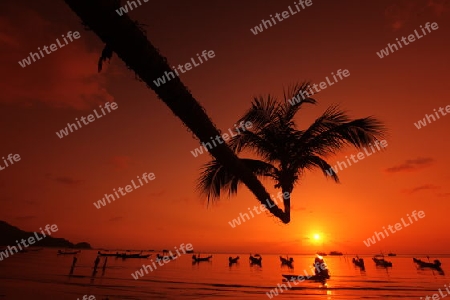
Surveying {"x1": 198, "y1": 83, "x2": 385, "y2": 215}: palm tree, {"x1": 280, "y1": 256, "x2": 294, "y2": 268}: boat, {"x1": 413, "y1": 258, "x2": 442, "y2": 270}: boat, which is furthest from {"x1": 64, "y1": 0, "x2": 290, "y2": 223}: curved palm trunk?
{"x1": 413, "y1": 258, "x2": 442, "y2": 270}: boat

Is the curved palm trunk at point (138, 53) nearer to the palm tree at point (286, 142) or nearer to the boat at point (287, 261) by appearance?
the palm tree at point (286, 142)

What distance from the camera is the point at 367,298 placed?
58.5 feet

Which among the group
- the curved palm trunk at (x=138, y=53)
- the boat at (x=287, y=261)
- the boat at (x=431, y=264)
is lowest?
the boat at (x=431, y=264)

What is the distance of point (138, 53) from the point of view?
5.39ft

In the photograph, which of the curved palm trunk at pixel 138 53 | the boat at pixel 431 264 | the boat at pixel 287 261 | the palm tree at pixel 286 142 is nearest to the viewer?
the curved palm trunk at pixel 138 53

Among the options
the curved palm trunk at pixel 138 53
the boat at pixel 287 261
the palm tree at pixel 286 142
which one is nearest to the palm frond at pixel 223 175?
the palm tree at pixel 286 142

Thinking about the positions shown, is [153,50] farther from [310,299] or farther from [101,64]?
[310,299]

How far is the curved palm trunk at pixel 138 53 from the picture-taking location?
1.46 metres

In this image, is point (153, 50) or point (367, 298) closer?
point (153, 50)

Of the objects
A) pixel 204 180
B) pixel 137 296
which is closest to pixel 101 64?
pixel 204 180

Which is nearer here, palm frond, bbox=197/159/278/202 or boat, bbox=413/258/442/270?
palm frond, bbox=197/159/278/202

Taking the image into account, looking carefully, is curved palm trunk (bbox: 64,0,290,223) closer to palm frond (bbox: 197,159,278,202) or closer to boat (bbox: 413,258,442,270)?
palm frond (bbox: 197,159,278,202)

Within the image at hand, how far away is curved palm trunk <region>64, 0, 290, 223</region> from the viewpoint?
57.3 inches

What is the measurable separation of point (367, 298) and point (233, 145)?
57.4 feet
